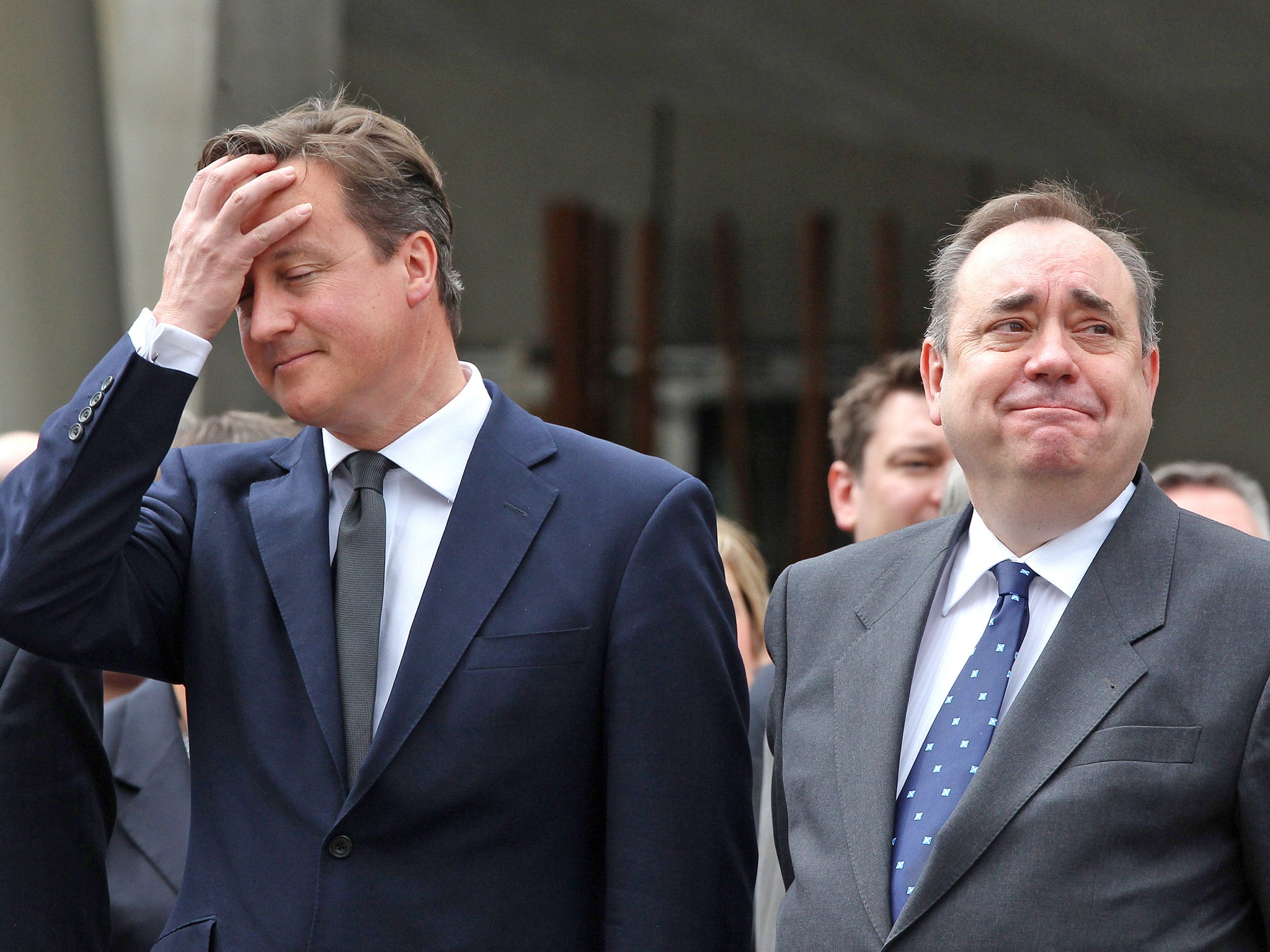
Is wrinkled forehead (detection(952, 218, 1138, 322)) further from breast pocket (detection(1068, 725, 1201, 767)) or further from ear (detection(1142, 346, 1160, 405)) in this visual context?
breast pocket (detection(1068, 725, 1201, 767))

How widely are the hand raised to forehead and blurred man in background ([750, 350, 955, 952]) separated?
1.63 m

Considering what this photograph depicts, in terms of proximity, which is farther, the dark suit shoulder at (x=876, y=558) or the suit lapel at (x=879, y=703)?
the dark suit shoulder at (x=876, y=558)

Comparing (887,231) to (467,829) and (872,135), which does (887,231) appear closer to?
(872,135)

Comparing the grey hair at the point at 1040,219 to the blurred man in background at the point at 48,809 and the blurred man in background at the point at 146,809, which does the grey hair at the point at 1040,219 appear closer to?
the blurred man in background at the point at 146,809

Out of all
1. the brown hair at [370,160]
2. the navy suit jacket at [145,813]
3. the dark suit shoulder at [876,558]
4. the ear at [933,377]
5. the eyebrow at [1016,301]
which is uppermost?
the brown hair at [370,160]

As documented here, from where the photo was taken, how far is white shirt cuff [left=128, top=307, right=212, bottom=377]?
82.6 inches

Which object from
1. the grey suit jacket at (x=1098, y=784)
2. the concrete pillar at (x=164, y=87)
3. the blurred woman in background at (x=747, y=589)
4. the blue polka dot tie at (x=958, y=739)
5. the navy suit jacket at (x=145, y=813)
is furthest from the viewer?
the concrete pillar at (x=164, y=87)

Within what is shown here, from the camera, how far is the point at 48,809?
228cm

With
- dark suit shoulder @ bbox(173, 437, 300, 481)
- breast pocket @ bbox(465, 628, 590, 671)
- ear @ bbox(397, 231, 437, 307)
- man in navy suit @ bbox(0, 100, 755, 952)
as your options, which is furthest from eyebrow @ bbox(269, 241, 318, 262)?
breast pocket @ bbox(465, 628, 590, 671)

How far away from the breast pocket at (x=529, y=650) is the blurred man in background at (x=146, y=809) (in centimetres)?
76

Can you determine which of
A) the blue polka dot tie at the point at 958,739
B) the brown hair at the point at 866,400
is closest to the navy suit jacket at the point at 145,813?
the blue polka dot tie at the point at 958,739

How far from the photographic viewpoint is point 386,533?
2209 millimetres

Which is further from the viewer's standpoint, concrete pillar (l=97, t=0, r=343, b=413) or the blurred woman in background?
concrete pillar (l=97, t=0, r=343, b=413)

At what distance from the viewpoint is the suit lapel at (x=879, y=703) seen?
198cm
